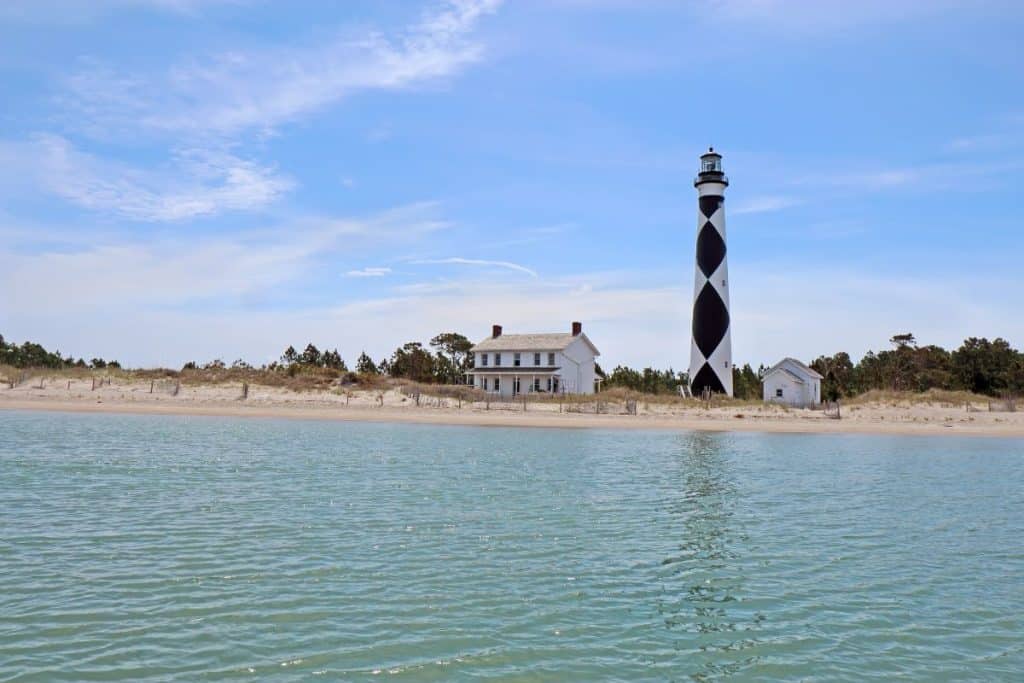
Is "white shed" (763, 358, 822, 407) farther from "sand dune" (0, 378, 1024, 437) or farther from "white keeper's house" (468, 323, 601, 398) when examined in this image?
"white keeper's house" (468, 323, 601, 398)

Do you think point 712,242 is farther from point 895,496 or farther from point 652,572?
point 652,572

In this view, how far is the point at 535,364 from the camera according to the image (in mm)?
57469

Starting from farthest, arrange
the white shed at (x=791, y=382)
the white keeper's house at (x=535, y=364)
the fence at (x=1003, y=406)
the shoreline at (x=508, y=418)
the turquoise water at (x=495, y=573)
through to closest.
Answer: the white keeper's house at (x=535, y=364) < the white shed at (x=791, y=382) < the fence at (x=1003, y=406) < the shoreline at (x=508, y=418) < the turquoise water at (x=495, y=573)

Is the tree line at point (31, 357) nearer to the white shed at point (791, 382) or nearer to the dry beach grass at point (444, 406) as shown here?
the dry beach grass at point (444, 406)

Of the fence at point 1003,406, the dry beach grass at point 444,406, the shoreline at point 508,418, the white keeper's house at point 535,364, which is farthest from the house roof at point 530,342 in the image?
the fence at point 1003,406

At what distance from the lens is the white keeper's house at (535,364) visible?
56.6m

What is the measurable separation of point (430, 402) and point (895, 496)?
31.6 m

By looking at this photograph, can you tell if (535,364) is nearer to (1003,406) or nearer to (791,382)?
(791,382)

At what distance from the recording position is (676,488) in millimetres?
17234

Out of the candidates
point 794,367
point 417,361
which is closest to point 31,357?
point 417,361

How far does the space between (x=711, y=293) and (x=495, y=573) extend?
140 feet

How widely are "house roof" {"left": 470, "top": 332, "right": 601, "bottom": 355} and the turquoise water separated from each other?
122ft

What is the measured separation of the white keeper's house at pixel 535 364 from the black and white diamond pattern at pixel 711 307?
33.4ft

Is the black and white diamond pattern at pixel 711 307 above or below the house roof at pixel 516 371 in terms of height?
above
